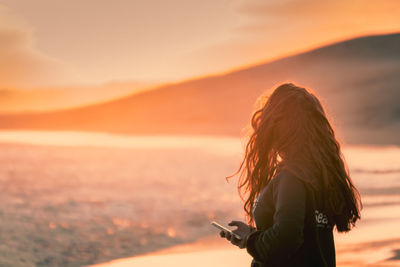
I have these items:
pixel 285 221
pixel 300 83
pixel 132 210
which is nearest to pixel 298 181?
pixel 285 221

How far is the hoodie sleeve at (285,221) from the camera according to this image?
2049 mm

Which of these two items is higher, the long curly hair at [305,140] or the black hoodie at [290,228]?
the long curly hair at [305,140]

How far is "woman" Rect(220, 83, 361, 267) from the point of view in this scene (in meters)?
2.12

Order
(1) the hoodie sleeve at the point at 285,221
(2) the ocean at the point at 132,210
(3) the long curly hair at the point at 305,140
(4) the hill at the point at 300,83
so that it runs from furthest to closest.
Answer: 1. (4) the hill at the point at 300,83
2. (2) the ocean at the point at 132,210
3. (3) the long curly hair at the point at 305,140
4. (1) the hoodie sleeve at the point at 285,221

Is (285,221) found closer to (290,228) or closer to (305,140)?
(290,228)

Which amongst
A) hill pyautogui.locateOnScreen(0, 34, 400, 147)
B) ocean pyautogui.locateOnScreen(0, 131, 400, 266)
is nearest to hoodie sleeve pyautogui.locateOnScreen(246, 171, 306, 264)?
ocean pyautogui.locateOnScreen(0, 131, 400, 266)

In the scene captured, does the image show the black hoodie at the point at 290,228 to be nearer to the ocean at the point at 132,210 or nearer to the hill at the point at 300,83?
the ocean at the point at 132,210

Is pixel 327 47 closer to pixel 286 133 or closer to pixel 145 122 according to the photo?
pixel 145 122

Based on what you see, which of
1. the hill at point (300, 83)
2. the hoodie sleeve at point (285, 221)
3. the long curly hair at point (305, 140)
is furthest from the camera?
the hill at point (300, 83)

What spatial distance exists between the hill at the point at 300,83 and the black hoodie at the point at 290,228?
1510 inches

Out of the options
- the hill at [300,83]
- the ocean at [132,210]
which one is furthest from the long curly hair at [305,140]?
the hill at [300,83]

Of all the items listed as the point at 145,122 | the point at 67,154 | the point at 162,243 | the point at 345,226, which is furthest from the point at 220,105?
the point at 345,226

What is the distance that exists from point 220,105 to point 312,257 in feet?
190

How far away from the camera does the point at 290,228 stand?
2.05 m
